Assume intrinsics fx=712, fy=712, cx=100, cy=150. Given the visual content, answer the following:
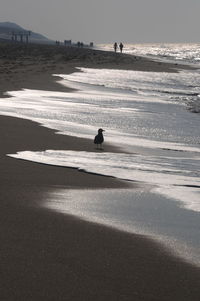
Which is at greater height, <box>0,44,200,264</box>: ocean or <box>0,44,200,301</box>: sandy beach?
<box>0,44,200,301</box>: sandy beach

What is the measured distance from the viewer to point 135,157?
1234cm

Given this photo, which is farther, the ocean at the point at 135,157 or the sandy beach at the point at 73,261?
the ocean at the point at 135,157

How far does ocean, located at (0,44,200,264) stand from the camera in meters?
7.73

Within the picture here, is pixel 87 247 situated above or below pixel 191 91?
above

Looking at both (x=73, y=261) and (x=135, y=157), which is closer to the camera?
(x=73, y=261)

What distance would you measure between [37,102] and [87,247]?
15.6m

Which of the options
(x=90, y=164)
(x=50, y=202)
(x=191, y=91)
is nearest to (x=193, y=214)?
(x=50, y=202)

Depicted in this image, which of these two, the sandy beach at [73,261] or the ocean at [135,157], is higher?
the sandy beach at [73,261]

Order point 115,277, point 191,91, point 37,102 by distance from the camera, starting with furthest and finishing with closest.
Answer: point 191,91 < point 37,102 < point 115,277

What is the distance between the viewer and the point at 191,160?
12.4 metres

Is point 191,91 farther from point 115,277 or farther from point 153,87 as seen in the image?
point 115,277

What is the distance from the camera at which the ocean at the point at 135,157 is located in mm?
7727

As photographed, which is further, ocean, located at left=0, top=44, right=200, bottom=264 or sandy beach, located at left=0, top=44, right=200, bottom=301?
ocean, located at left=0, top=44, right=200, bottom=264

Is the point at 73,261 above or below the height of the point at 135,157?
above
